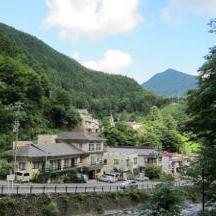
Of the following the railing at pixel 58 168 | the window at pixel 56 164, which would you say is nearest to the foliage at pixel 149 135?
the railing at pixel 58 168

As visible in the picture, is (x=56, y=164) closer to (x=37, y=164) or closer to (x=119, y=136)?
(x=37, y=164)

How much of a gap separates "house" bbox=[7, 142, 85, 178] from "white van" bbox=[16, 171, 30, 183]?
0.80 metres

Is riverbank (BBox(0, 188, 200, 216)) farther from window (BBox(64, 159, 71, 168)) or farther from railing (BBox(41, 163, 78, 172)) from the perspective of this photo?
window (BBox(64, 159, 71, 168))

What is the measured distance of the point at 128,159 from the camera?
67812 millimetres

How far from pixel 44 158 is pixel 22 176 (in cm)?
470

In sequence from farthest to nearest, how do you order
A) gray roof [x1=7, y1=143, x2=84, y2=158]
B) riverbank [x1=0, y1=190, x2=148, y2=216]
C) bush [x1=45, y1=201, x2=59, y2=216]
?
gray roof [x1=7, y1=143, x2=84, y2=158] → bush [x1=45, y1=201, x2=59, y2=216] → riverbank [x1=0, y1=190, x2=148, y2=216]

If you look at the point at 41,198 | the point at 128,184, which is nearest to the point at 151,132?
the point at 128,184

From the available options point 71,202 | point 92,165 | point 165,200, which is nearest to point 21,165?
point 71,202

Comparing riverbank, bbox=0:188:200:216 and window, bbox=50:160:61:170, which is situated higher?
window, bbox=50:160:61:170

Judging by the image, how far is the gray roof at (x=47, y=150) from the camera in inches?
1902

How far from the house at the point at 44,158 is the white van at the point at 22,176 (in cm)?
80

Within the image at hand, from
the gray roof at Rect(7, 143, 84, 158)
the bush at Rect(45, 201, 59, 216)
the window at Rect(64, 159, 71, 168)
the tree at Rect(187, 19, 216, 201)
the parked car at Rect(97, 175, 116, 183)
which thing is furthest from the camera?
the parked car at Rect(97, 175, 116, 183)

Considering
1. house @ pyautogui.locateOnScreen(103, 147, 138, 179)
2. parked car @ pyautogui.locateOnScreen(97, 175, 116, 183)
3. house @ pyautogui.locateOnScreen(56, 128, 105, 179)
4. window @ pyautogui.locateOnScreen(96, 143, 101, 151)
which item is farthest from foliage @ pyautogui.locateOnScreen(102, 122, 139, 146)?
parked car @ pyautogui.locateOnScreen(97, 175, 116, 183)

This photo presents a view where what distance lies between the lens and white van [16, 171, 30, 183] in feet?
148
